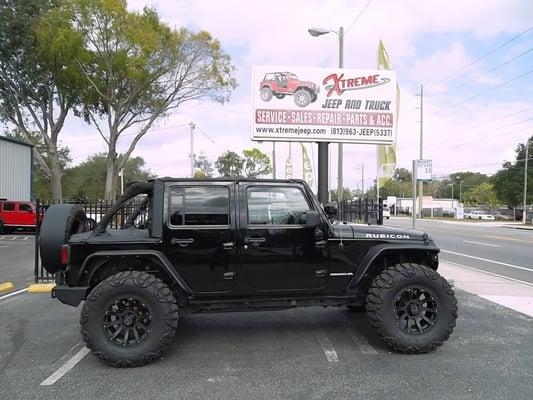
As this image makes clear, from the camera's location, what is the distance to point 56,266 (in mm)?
5492

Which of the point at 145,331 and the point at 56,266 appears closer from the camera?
the point at 145,331

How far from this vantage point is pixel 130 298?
16.8 ft

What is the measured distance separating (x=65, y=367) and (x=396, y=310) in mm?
3533

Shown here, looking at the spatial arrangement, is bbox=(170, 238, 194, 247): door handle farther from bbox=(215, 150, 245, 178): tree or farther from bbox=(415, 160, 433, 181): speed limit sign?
bbox=(215, 150, 245, 178): tree

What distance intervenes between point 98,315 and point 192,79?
1039 inches

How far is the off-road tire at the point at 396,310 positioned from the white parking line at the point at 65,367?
10.4ft

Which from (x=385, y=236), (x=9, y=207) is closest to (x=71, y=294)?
(x=385, y=236)

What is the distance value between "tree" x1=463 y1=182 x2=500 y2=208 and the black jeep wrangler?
90.0 metres

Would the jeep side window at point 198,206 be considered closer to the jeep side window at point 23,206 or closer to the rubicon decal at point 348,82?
the rubicon decal at point 348,82

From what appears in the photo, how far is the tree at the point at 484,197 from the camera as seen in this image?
91250 mm

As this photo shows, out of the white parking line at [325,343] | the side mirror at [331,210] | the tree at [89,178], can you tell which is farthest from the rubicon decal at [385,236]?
the tree at [89,178]

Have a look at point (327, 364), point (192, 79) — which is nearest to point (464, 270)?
point (327, 364)

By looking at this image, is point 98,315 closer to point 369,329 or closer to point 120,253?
point 120,253

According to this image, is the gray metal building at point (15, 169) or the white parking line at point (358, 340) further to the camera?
the gray metal building at point (15, 169)
